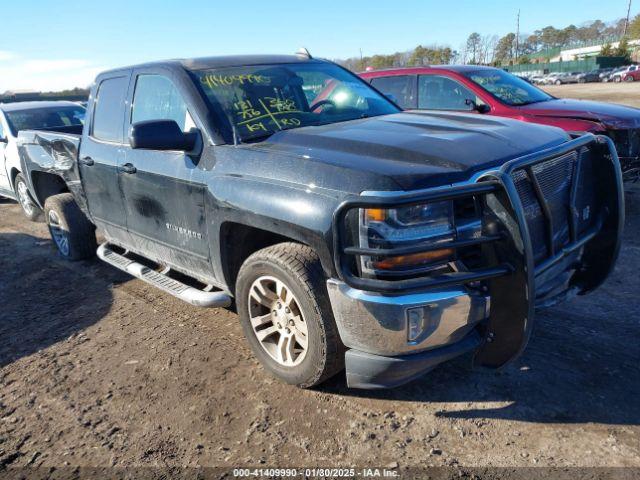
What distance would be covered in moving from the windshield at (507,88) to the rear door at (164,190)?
467 centimetres

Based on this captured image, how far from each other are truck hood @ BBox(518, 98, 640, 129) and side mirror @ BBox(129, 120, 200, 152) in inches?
190

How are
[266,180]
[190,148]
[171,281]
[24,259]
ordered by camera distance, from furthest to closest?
[24,259] < [171,281] < [190,148] < [266,180]

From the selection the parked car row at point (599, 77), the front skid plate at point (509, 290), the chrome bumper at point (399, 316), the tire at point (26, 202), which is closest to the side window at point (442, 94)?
the front skid plate at point (509, 290)

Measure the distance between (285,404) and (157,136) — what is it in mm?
1744

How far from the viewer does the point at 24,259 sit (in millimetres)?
6004

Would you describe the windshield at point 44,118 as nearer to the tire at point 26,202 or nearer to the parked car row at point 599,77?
the tire at point 26,202

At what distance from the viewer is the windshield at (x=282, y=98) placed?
11.2 feet

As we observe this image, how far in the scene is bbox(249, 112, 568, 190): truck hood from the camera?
8.23 feet

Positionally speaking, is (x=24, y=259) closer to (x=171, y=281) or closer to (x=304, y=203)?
(x=171, y=281)

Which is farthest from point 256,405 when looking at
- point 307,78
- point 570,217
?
point 307,78

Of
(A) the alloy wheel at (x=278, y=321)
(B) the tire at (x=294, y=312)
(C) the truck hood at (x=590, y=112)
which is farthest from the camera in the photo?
(C) the truck hood at (x=590, y=112)

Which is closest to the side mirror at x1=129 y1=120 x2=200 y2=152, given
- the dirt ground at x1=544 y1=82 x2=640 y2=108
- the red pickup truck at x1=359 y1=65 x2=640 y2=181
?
the red pickup truck at x1=359 y1=65 x2=640 y2=181

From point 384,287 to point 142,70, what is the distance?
2.78 meters

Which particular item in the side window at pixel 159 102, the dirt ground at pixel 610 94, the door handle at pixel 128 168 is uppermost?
the side window at pixel 159 102
